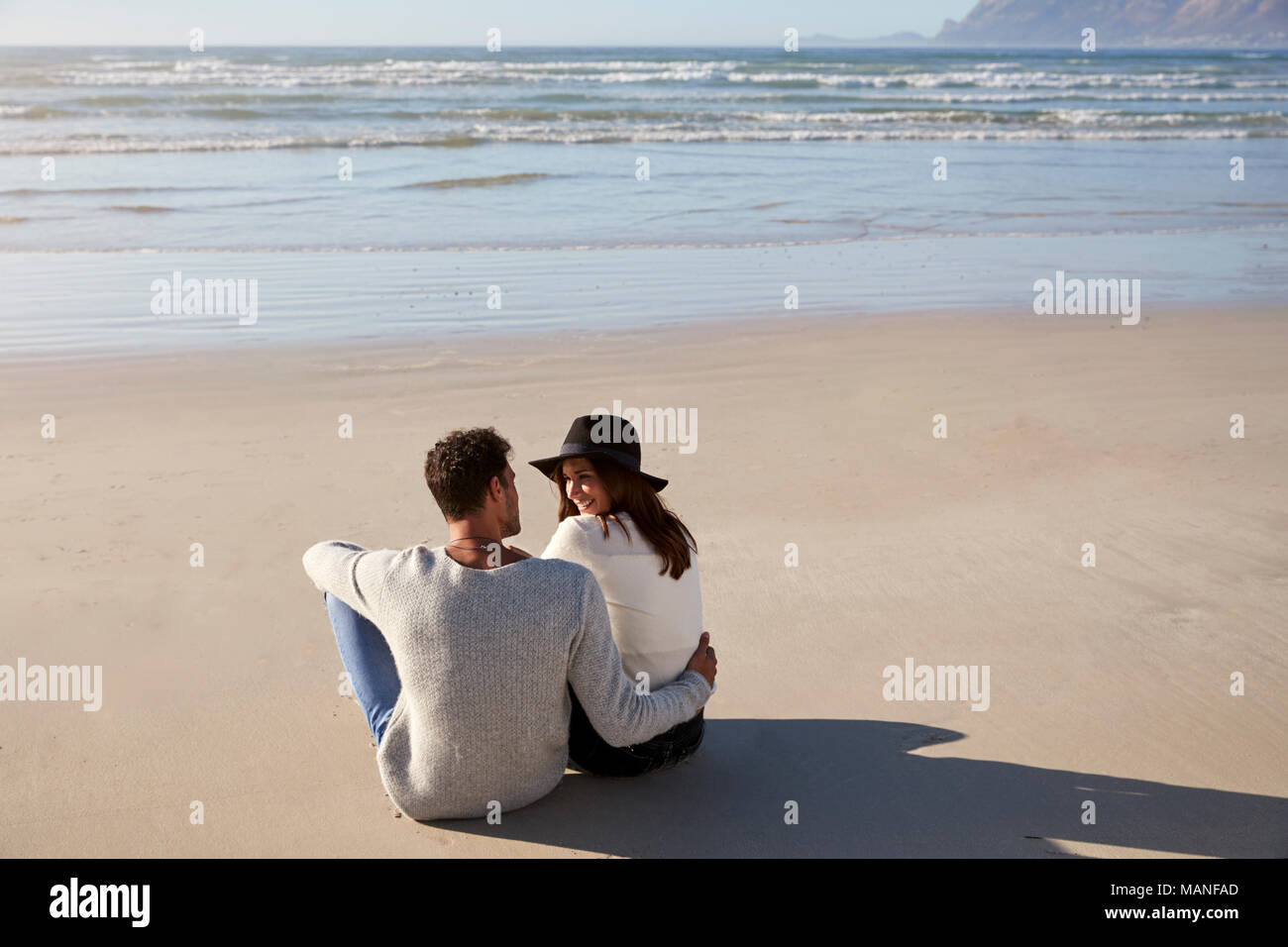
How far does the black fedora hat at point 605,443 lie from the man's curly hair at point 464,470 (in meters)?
0.27

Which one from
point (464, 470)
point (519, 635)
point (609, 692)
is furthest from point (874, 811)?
point (464, 470)

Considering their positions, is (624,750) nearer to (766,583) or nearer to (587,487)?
(587,487)

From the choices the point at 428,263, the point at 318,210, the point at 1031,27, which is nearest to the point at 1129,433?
the point at 428,263

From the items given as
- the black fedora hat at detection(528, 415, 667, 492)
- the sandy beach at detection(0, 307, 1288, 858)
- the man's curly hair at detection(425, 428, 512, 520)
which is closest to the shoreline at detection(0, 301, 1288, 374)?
the sandy beach at detection(0, 307, 1288, 858)

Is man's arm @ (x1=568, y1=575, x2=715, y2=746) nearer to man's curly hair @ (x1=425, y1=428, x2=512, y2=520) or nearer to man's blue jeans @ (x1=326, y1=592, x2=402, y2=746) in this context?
man's curly hair @ (x1=425, y1=428, x2=512, y2=520)

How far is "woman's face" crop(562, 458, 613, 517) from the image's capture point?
3158 mm

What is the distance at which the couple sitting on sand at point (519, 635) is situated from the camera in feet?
9.29

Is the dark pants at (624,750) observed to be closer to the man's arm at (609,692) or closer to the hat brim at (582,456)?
the man's arm at (609,692)

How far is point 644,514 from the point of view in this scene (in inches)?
126

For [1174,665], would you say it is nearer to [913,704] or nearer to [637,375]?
[913,704]

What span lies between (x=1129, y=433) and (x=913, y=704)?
3257 millimetres

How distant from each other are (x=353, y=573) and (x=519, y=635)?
Answer: 0.48 meters

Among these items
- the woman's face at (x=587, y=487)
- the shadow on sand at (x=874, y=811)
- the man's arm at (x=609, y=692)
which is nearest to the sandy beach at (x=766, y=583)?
the shadow on sand at (x=874, y=811)

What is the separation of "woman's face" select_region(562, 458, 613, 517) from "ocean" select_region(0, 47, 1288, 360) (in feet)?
18.1
